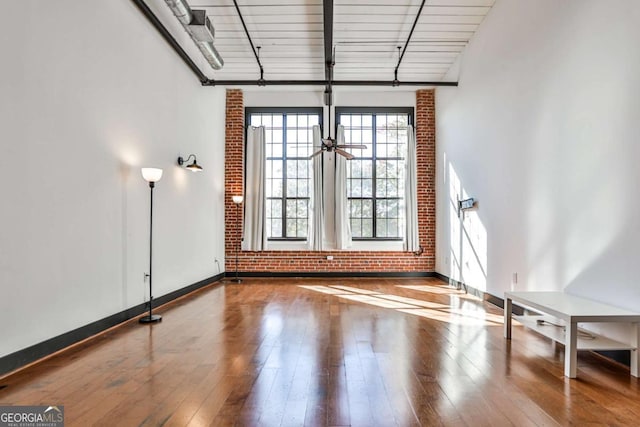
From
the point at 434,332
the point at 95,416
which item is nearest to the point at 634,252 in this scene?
the point at 434,332

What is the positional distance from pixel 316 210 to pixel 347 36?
334cm

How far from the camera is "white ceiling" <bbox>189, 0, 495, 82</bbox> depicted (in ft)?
16.6

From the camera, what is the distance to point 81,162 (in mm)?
3350

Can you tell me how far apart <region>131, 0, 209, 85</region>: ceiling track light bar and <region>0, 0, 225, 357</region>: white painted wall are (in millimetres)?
90

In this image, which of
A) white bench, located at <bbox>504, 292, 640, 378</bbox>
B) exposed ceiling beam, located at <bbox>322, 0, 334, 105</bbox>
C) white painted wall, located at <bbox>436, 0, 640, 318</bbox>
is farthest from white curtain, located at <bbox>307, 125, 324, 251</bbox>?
white bench, located at <bbox>504, 292, 640, 378</bbox>

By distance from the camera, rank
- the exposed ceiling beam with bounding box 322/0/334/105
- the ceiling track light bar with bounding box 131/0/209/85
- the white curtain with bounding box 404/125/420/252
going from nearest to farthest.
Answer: the ceiling track light bar with bounding box 131/0/209/85 < the exposed ceiling beam with bounding box 322/0/334/105 < the white curtain with bounding box 404/125/420/252

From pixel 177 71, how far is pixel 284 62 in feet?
6.39

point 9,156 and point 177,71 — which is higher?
point 177,71

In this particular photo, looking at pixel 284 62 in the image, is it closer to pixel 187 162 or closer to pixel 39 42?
pixel 187 162

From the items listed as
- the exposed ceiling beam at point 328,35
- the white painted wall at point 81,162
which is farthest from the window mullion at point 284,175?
the white painted wall at point 81,162

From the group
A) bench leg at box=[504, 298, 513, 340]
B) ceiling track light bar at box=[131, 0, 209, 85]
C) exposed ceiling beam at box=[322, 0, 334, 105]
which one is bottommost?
bench leg at box=[504, 298, 513, 340]

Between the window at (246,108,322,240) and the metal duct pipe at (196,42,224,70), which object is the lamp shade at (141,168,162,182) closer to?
the metal duct pipe at (196,42,224,70)

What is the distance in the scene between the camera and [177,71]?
18.3 feet

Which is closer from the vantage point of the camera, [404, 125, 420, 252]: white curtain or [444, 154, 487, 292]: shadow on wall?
[444, 154, 487, 292]: shadow on wall
